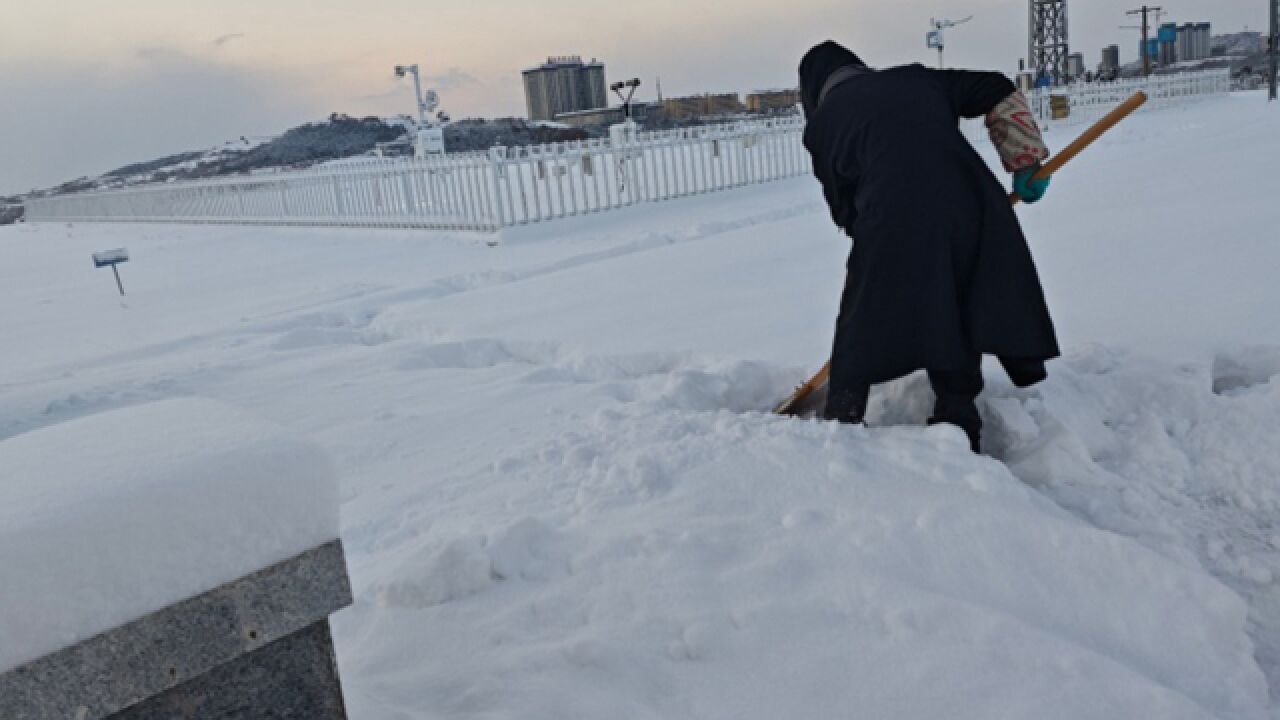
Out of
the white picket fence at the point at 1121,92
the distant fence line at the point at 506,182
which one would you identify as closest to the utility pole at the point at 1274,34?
the white picket fence at the point at 1121,92

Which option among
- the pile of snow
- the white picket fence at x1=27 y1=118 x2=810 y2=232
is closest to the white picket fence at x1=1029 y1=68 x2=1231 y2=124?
the white picket fence at x1=27 y1=118 x2=810 y2=232

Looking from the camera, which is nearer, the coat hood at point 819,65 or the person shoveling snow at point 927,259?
the person shoveling snow at point 927,259

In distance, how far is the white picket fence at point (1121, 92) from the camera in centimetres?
2188

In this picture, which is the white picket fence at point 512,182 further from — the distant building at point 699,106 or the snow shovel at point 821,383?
the distant building at point 699,106

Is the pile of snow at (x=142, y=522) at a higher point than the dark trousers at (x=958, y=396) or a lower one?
higher

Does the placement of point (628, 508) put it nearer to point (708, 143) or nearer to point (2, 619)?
point (2, 619)

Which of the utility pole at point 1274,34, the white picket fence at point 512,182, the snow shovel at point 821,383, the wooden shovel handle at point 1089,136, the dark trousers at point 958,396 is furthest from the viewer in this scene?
the utility pole at point 1274,34

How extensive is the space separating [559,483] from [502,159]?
29.6 feet

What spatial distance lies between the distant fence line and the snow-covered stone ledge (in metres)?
9.90

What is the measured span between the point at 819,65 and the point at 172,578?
271 centimetres

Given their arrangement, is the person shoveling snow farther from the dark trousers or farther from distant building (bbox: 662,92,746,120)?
distant building (bbox: 662,92,746,120)

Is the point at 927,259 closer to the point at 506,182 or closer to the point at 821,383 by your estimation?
the point at 821,383

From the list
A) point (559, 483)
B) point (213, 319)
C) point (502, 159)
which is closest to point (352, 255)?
point (502, 159)

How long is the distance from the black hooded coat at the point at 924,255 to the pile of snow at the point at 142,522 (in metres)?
1.91
